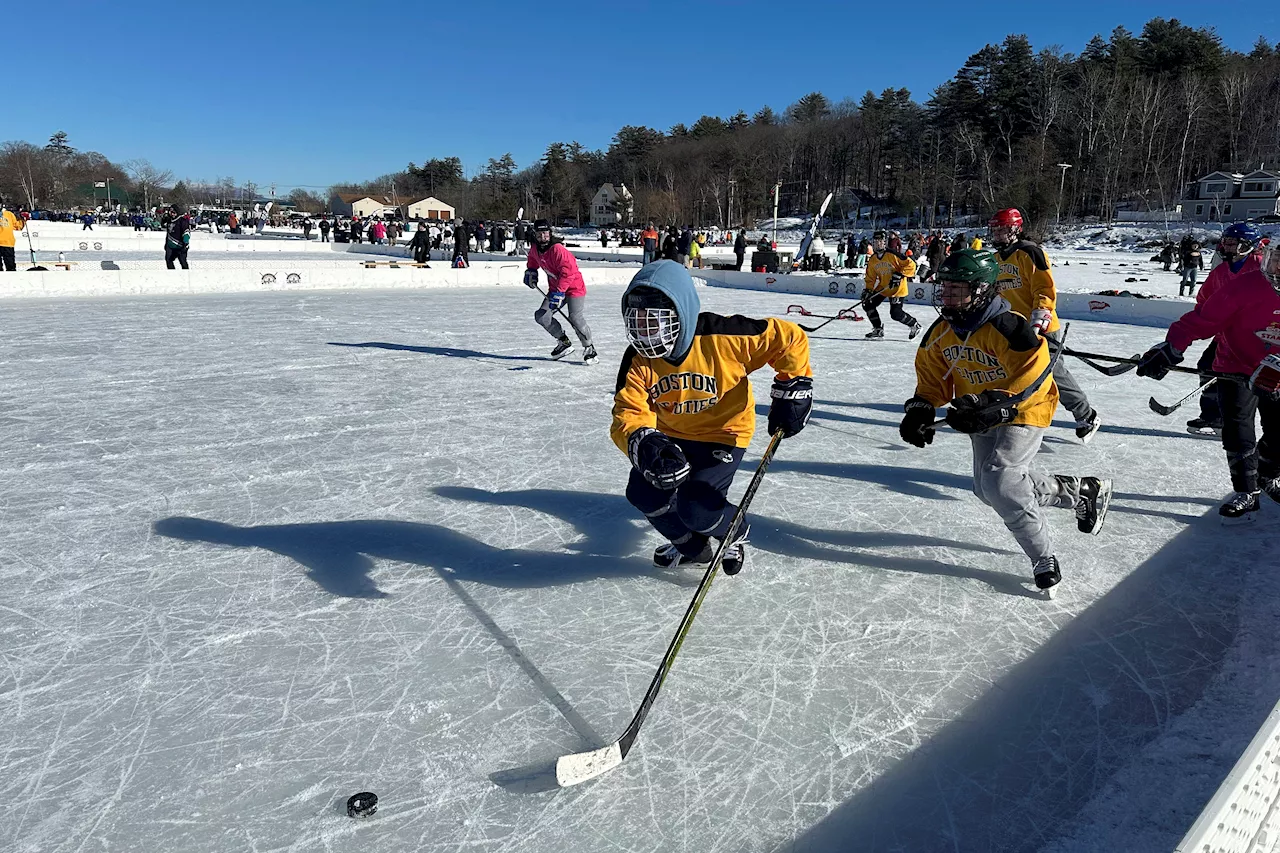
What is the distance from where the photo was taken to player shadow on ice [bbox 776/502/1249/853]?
213 centimetres

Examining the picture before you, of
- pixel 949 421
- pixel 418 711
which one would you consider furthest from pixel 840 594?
pixel 418 711

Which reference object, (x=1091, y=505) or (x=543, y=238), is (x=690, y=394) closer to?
(x=1091, y=505)

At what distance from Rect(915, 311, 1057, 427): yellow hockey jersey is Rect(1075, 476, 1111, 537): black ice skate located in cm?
67

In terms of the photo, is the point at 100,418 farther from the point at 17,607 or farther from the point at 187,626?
the point at 187,626

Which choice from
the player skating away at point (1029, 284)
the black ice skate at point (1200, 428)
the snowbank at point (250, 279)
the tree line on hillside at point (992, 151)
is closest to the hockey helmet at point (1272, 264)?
the player skating away at point (1029, 284)

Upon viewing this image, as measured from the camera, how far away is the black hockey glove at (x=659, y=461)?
2.77 m

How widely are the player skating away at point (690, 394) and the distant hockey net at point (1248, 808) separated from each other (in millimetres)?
1663

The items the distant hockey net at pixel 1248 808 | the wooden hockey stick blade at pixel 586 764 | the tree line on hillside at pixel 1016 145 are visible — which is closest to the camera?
the distant hockey net at pixel 1248 808

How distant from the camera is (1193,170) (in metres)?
65.9

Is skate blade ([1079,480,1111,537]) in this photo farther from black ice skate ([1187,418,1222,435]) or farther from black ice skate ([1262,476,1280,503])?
black ice skate ([1187,418,1222,435])

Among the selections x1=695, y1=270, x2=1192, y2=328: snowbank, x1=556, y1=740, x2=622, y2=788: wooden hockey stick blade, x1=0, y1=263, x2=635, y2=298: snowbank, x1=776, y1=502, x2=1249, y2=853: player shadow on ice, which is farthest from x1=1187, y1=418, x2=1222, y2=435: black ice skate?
x1=0, y1=263, x2=635, y2=298: snowbank

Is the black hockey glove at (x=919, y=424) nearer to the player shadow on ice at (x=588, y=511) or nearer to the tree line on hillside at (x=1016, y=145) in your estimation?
the player shadow on ice at (x=588, y=511)

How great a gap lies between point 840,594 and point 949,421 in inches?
33.7

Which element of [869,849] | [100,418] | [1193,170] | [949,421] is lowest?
[869,849]
